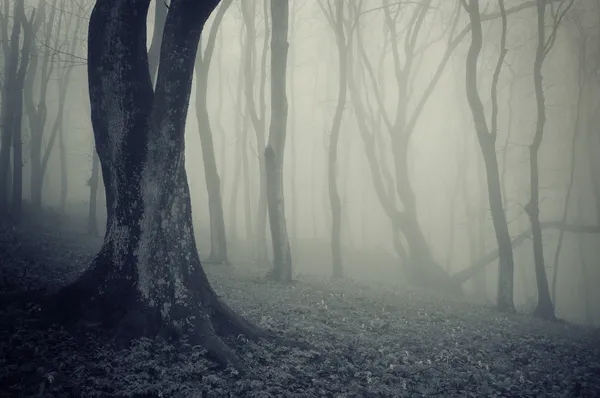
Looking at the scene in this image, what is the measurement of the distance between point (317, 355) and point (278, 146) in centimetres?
774

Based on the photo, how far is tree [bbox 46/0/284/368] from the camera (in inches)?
200

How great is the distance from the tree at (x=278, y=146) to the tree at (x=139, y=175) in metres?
6.36

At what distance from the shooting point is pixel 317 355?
553 centimetres

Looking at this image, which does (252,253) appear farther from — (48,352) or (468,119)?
(468,119)

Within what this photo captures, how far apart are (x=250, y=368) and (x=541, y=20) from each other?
1540 cm

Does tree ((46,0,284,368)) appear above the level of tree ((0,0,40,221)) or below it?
below

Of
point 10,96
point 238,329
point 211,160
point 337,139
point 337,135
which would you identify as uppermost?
point 10,96

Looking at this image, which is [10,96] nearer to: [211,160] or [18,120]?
[18,120]

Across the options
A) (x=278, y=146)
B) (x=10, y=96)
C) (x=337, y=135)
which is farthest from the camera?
(x=10, y=96)

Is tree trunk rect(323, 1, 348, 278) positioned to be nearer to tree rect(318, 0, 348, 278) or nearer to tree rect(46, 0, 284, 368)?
tree rect(318, 0, 348, 278)

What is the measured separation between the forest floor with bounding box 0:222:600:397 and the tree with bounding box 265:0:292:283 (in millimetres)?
1231

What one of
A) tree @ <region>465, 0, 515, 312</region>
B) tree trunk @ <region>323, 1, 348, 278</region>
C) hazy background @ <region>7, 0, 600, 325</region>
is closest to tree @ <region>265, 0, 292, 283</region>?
tree trunk @ <region>323, 1, 348, 278</region>

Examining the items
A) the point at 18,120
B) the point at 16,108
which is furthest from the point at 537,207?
the point at 16,108

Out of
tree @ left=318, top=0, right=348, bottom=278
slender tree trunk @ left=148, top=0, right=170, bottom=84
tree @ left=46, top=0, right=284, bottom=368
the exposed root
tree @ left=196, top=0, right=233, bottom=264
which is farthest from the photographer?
tree @ left=318, top=0, right=348, bottom=278
